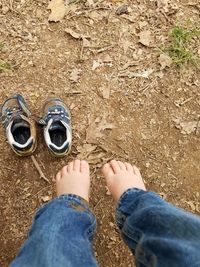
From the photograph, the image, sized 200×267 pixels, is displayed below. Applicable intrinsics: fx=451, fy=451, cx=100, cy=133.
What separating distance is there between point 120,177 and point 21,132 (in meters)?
0.63

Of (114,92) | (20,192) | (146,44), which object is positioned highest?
(146,44)

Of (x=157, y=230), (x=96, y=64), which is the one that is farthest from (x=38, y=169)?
(x=157, y=230)

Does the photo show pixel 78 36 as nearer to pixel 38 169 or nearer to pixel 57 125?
pixel 57 125

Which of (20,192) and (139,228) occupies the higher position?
(139,228)

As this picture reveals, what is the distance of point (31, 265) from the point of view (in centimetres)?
162

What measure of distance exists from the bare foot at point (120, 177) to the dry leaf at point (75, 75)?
0.58 metres

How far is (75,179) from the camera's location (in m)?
2.39

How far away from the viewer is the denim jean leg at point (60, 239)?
1651mm

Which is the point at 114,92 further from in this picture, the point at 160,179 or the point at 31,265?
the point at 31,265

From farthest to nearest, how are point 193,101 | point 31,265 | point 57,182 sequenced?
point 193,101 < point 57,182 < point 31,265

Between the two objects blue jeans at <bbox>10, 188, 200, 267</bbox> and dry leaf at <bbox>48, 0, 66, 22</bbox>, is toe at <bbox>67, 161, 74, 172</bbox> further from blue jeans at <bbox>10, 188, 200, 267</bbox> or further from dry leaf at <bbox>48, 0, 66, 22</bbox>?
dry leaf at <bbox>48, 0, 66, 22</bbox>

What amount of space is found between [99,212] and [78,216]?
1.82 feet

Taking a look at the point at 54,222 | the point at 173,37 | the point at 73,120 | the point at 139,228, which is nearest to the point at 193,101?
the point at 173,37

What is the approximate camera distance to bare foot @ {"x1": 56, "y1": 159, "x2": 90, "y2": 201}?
235 cm
